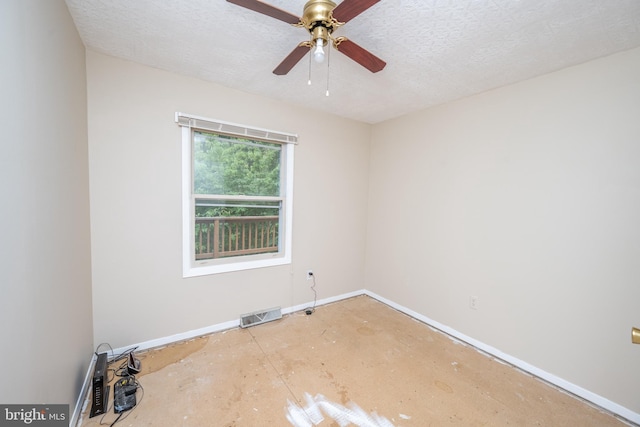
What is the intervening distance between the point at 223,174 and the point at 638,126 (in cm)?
321

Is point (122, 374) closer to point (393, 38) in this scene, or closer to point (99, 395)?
point (99, 395)

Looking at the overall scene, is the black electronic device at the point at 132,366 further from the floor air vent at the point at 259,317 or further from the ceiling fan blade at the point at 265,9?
the ceiling fan blade at the point at 265,9

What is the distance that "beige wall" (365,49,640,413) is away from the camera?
167cm

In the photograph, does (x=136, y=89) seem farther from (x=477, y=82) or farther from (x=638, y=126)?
(x=638, y=126)

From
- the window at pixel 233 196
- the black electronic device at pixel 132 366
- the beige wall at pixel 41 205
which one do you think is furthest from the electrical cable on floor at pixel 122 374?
the window at pixel 233 196

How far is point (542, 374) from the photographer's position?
199 cm

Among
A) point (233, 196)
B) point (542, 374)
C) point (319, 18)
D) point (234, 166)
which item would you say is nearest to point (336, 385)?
point (542, 374)

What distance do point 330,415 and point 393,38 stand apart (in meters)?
2.49

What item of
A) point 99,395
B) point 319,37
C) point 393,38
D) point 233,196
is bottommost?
point 99,395

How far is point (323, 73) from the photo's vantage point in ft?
6.85

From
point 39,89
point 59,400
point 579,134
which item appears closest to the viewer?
point 39,89

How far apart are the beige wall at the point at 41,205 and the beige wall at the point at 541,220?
119 inches

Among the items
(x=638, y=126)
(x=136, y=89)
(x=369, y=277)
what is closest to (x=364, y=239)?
(x=369, y=277)

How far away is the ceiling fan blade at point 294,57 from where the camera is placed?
1.37m
